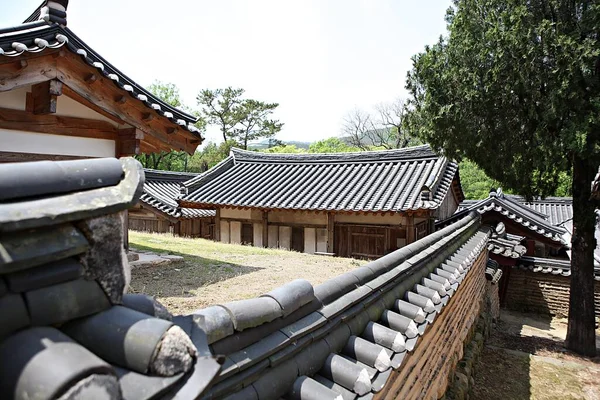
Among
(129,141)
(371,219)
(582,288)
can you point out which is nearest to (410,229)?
(371,219)

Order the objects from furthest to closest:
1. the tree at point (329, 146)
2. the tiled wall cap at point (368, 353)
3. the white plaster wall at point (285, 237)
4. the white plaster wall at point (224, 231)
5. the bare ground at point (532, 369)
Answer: the tree at point (329, 146), the white plaster wall at point (224, 231), the white plaster wall at point (285, 237), the bare ground at point (532, 369), the tiled wall cap at point (368, 353)

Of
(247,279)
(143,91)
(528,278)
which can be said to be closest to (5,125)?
(143,91)

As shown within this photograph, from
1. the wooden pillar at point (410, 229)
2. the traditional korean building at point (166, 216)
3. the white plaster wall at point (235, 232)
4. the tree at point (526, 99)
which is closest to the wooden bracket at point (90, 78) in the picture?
the tree at point (526, 99)

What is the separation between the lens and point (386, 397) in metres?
2.50

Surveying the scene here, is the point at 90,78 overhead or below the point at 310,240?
overhead

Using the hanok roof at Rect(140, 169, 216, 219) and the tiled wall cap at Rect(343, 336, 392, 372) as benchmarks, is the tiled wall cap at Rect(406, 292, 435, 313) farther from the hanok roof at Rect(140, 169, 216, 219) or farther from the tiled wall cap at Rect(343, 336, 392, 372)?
the hanok roof at Rect(140, 169, 216, 219)

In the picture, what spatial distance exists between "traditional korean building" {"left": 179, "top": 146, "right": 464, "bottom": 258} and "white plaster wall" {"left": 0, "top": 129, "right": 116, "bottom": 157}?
7.75 m

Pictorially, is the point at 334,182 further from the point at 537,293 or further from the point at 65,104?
the point at 65,104

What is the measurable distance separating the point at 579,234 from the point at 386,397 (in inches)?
358

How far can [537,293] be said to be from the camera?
518 inches

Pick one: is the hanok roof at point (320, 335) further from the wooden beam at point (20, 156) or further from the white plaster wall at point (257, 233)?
the white plaster wall at point (257, 233)

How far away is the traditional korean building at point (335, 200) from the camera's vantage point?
1219 cm

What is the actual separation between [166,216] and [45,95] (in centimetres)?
1347

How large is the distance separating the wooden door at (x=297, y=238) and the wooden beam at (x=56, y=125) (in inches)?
336
